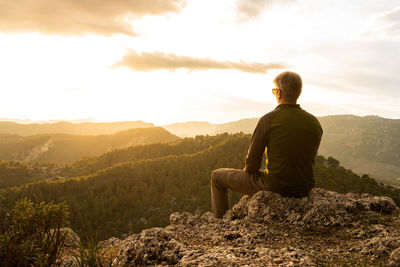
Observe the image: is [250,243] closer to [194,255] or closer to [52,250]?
[194,255]

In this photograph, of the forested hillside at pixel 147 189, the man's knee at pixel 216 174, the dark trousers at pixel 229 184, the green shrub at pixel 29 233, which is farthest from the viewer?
the forested hillside at pixel 147 189

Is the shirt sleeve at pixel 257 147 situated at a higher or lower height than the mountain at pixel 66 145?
higher

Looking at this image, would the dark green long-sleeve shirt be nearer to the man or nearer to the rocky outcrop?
the man

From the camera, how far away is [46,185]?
158ft

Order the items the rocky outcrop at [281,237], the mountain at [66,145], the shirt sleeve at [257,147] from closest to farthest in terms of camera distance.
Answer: the rocky outcrop at [281,237]
the shirt sleeve at [257,147]
the mountain at [66,145]

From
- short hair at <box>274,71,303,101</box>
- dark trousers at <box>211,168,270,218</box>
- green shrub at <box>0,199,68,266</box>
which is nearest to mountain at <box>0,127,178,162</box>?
dark trousers at <box>211,168,270,218</box>

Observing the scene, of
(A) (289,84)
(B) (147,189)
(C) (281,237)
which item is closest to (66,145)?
(B) (147,189)

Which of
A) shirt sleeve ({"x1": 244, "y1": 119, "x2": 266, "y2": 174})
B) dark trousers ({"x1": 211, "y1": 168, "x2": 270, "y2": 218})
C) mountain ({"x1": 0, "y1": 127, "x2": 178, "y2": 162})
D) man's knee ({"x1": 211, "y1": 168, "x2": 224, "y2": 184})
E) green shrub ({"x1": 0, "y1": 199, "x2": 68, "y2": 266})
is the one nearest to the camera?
green shrub ({"x1": 0, "y1": 199, "x2": 68, "y2": 266})

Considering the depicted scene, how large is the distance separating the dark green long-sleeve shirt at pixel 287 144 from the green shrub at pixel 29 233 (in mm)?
3762

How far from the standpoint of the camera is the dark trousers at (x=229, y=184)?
20.0 ft

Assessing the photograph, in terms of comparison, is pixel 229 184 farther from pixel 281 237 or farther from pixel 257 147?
pixel 281 237

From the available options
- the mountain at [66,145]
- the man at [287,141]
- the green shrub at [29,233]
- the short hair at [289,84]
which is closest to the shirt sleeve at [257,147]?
the man at [287,141]

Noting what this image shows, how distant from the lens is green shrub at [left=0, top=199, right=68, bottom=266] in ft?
12.3

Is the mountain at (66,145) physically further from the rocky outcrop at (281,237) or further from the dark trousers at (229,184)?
the rocky outcrop at (281,237)
